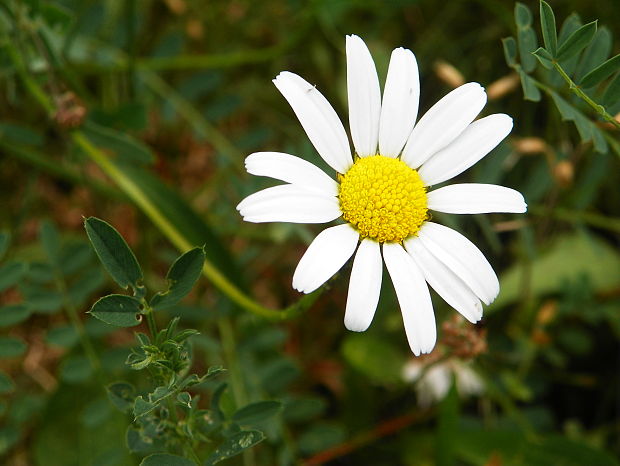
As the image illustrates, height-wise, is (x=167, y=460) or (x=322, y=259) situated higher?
(x=322, y=259)

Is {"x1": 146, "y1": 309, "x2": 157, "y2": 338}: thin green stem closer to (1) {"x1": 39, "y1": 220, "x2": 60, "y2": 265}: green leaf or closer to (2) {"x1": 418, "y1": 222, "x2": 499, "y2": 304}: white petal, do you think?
(2) {"x1": 418, "y1": 222, "x2": 499, "y2": 304}: white petal

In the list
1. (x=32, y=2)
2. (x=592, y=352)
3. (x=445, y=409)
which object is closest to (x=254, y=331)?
(x=445, y=409)

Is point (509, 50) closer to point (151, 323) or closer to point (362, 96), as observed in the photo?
point (362, 96)

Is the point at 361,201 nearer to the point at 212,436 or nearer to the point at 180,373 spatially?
the point at 180,373

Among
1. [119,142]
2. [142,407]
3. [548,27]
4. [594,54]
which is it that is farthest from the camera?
[119,142]

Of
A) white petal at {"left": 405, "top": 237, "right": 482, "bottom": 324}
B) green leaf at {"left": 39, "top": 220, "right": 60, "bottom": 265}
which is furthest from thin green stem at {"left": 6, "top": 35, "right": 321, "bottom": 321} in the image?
white petal at {"left": 405, "top": 237, "right": 482, "bottom": 324}

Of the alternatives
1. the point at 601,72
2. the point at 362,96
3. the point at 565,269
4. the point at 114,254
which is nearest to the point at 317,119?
the point at 362,96

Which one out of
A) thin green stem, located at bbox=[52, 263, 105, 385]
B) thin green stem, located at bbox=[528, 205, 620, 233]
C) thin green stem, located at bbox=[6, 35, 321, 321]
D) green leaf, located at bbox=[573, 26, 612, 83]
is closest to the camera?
green leaf, located at bbox=[573, 26, 612, 83]
